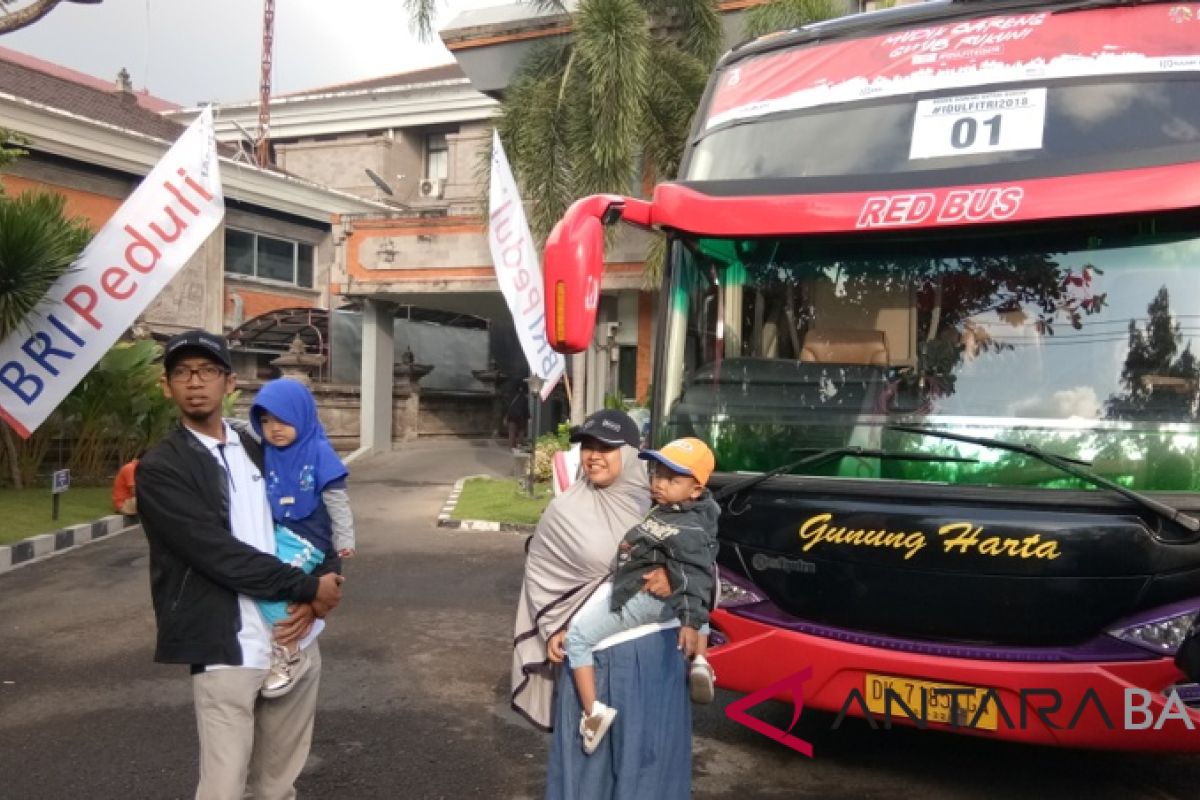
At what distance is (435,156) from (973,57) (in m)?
31.6

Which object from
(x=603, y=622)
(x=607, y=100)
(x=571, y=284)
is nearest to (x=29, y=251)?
(x=607, y=100)

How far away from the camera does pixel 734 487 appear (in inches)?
156

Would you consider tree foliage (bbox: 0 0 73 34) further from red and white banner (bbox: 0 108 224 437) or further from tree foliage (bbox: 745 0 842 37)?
tree foliage (bbox: 745 0 842 37)

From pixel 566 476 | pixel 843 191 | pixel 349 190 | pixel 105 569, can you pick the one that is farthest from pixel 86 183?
pixel 843 191

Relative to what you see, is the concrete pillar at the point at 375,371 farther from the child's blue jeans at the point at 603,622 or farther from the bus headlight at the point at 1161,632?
the bus headlight at the point at 1161,632

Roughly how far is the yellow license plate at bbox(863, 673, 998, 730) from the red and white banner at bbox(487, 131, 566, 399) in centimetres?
890

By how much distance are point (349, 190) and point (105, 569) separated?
25.9 meters

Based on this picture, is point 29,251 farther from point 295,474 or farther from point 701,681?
point 701,681

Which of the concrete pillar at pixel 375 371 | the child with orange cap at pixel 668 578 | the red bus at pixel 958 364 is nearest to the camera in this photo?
the child with orange cap at pixel 668 578

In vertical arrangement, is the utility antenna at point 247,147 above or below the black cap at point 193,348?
above

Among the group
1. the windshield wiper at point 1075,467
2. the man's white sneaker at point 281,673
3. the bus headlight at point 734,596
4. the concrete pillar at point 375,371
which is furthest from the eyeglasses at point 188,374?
the concrete pillar at point 375,371

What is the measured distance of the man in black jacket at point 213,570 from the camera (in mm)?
2703

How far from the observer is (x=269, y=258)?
2856cm

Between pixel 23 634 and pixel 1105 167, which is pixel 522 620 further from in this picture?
pixel 23 634
